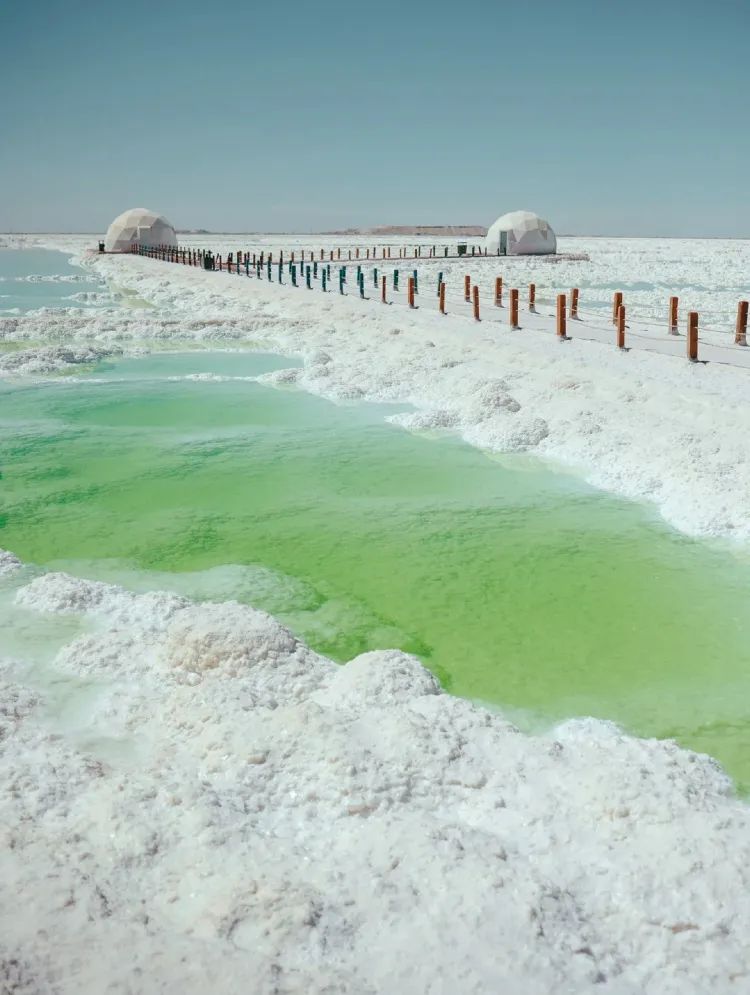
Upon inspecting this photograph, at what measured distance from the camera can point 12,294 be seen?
3578cm

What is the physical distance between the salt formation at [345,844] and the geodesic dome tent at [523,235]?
5897 centimetres

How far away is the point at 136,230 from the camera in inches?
2756

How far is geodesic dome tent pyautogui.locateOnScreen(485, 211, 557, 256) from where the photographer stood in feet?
198

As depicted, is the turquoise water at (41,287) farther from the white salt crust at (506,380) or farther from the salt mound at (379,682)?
the salt mound at (379,682)

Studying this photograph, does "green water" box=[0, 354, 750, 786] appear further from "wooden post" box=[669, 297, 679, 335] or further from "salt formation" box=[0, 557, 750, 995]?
"wooden post" box=[669, 297, 679, 335]

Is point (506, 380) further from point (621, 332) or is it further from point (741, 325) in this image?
point (741, 325)

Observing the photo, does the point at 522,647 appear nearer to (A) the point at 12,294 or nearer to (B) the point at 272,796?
(B) the point at 272,796

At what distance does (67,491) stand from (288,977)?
7.51 meters

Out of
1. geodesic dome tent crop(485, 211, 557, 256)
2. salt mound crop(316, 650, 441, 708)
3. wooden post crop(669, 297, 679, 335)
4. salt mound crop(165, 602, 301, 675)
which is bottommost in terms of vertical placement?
salt mound crop(316, 650, 441, 708)

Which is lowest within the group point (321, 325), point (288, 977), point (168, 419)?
point (288, 977)

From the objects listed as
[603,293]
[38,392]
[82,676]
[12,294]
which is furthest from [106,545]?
[12,294]

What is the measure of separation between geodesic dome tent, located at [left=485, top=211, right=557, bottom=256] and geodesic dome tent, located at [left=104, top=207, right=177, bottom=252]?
27.7 meters

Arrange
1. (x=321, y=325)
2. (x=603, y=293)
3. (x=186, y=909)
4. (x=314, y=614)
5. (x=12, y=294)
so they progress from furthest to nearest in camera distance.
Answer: (x=12, y=294)
(x=603, y=293)
(x=321, y=325)
(x=314, y=614)
(x=186, y=909)

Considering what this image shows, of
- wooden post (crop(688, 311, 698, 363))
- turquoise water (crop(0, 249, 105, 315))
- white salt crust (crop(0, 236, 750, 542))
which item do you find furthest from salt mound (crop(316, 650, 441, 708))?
turquoise water (crop(0, 249, 105, 315))
